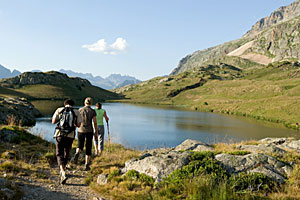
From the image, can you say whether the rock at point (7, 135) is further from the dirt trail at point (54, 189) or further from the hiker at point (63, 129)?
the hiker at point (63, 129)

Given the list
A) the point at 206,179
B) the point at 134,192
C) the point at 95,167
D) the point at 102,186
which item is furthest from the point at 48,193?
the point at 206,179

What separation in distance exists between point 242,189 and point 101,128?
9.90 metres

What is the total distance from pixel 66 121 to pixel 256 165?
9.05 metres

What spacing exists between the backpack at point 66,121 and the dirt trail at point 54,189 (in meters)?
2.21

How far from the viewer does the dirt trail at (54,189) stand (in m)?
7.67

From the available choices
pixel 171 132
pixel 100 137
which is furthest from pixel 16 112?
pixel 100 137

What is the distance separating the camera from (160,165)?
9.64 m

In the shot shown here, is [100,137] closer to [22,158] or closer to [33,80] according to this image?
[22,158]

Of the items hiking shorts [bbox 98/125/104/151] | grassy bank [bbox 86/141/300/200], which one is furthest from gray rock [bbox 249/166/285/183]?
hiking shorts [bbox 98/125/104/151]

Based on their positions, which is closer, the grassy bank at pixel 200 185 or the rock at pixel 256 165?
the grassy bank at pixel 200 185

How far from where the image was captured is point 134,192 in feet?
27.2

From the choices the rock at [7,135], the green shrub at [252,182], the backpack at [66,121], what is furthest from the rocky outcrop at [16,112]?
the green shrub at [252,182]

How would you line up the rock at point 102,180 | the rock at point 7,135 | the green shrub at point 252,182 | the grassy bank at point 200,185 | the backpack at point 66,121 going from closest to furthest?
the grassy bank at point 200,185 → the green shrub at point 252,182 → the rock at point 102,180 → the backpack at point 66,121 → the rock at point 7,135

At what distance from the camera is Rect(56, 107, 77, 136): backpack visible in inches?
384
